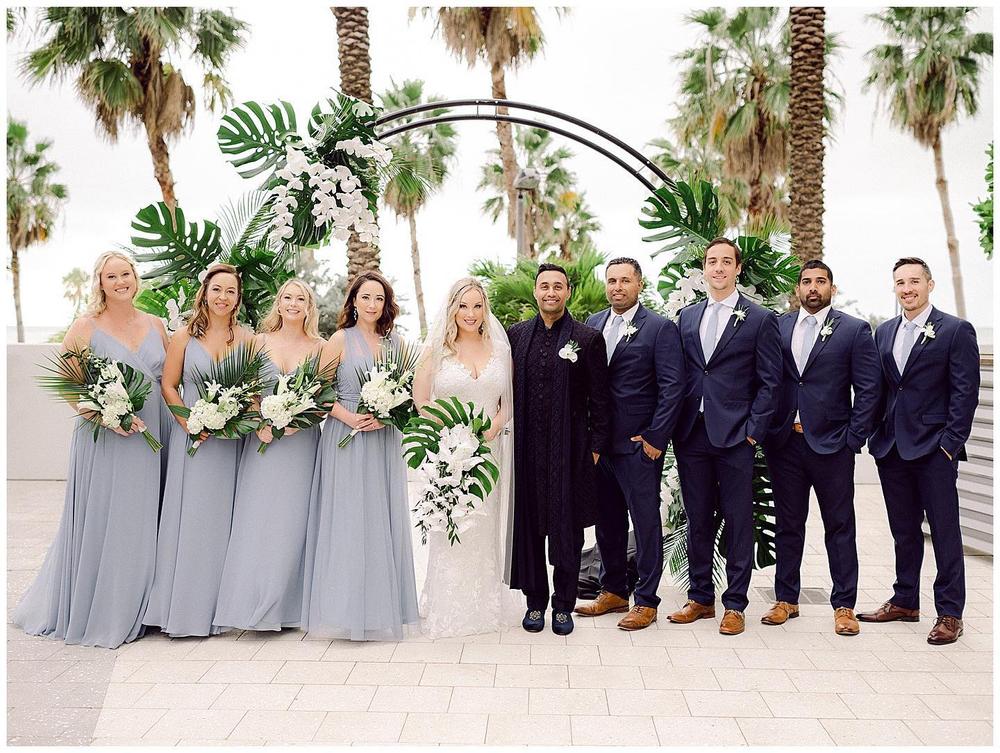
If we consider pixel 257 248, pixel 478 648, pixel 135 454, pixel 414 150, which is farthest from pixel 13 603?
pixel 414 150

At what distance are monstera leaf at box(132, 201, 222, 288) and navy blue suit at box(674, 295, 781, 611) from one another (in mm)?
3007

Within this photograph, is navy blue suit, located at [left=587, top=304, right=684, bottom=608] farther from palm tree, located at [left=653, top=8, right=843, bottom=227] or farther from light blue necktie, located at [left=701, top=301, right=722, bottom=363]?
palm tree, located at [left=653, top=8, right=843, bottom=227]

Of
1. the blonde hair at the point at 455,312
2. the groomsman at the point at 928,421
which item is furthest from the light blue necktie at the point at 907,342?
the blonde hair at the point at 455,312

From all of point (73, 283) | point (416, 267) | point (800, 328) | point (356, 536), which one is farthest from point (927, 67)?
point (73, 283)

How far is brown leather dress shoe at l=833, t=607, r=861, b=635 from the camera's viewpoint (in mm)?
4965

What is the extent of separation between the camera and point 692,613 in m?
5.20

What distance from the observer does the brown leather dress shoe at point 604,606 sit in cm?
531

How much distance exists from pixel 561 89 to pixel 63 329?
60.1ft

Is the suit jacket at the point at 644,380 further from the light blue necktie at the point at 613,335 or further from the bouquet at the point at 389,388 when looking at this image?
the bouquet at the point at 389,388

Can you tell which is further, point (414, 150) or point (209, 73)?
point (414, 150)

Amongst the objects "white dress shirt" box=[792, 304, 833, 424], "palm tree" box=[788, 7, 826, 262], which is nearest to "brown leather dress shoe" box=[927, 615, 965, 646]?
"white dress shirt" box=[792, 304, 833, 424]

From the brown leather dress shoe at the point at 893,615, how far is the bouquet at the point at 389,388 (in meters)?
3.13

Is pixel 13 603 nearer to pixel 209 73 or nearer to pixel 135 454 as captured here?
pixel 135 454

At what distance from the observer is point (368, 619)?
4754 millimetres
